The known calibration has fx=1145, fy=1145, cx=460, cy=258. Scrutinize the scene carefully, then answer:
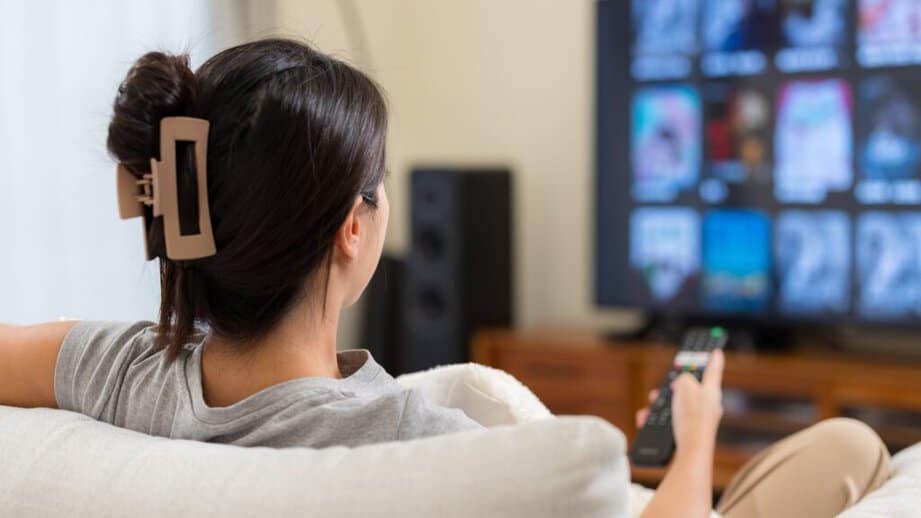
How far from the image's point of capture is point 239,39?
3.84 metres

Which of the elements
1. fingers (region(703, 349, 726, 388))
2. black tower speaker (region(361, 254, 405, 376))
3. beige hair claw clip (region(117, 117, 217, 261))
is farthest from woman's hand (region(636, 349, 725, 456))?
black tower speaker (region(361, 254, 405, 376))

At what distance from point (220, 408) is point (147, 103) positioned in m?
0.31

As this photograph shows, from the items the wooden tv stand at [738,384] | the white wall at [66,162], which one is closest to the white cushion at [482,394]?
the white wall at [66,162]

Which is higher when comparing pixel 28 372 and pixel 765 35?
pixel 765 35

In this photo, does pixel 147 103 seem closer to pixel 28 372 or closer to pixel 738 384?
pixel 28 372

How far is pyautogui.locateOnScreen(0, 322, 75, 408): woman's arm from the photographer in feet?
3.99

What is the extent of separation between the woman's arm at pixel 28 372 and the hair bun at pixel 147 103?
0.23 metres

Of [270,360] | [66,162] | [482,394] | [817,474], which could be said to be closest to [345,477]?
[270,360]

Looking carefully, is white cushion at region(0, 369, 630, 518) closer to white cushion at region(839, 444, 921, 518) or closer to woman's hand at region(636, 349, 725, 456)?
woman's hand at region(636, 349, 725, 456)

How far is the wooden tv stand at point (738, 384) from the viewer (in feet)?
10.7

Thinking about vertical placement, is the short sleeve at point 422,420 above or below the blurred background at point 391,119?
below

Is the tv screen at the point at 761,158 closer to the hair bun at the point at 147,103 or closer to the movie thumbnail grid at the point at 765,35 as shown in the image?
the movie thumbnail grid at the point at 765,35

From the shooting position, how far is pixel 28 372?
4.00ft

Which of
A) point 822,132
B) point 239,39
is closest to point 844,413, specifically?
point 822,132
